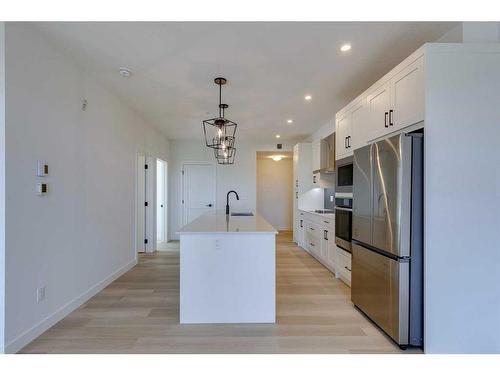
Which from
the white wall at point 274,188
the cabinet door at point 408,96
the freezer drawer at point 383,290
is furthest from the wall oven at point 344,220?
the white wall at point 274,188

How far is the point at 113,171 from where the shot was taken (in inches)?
145

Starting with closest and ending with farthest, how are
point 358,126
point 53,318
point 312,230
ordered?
point 53,318, point 358,126, point 312,230

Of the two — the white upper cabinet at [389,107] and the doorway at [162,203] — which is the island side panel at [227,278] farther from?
the doorway at [162,203]

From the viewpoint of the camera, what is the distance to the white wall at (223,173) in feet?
22.1

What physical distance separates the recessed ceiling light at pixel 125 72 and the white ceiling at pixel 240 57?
7cm

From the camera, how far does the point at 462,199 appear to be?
76.6 inches

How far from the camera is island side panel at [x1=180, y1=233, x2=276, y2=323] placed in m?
2.45

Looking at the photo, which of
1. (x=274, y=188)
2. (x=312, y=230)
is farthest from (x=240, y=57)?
(x=274, y=188)

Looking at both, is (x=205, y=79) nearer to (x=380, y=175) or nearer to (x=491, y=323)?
(x=380, y=175)

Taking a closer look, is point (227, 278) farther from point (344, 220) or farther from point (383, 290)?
point (344, 220)

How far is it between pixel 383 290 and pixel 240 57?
2.49m

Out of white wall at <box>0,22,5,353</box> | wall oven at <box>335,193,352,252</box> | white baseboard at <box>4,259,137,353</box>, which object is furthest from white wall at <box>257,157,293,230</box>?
white wall at <box>0,22,5,353</box>

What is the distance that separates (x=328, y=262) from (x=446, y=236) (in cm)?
235

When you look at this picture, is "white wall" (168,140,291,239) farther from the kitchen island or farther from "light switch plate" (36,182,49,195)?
"light switch plate" (36,182,49,195)
